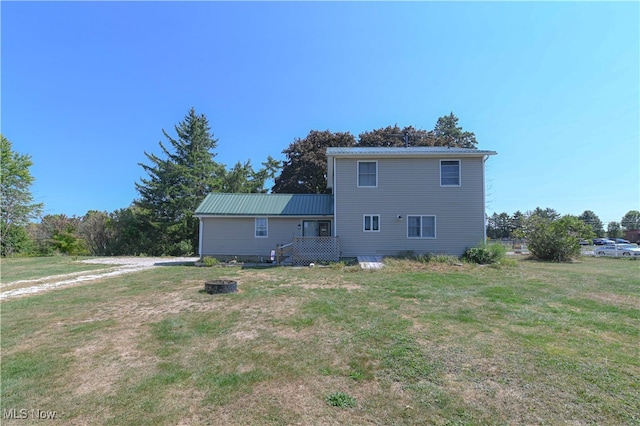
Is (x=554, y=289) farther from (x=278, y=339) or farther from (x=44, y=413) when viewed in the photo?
(x=44, y=413)

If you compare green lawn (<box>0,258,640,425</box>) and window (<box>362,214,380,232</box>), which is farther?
window (<box>362,214,380,232</box>)

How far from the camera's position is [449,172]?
49.8ft

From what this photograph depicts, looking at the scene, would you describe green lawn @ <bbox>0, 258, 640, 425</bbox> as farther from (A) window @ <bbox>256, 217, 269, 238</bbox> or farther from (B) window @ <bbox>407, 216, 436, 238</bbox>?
(A) window @ <bbox>256, 217, 269, 238</bbox>

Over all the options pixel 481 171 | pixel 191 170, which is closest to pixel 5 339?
pixel 481 171

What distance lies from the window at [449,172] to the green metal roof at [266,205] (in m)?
6.15

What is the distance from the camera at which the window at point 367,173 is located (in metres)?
15.3

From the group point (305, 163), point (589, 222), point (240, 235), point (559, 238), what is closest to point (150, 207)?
point (240, 235)

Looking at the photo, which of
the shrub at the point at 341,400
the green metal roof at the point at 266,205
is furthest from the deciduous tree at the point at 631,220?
the shrub at the point at 341,400

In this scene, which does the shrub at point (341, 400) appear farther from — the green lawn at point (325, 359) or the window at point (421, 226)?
the window at point (421, 226)

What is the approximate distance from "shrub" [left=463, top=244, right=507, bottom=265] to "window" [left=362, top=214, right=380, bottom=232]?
180 inches

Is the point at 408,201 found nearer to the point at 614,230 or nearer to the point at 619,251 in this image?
the point at 619,251

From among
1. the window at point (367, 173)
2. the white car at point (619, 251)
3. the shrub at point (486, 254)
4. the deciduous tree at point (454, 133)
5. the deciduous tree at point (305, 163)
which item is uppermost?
the deciduous tree at point (454, 133)

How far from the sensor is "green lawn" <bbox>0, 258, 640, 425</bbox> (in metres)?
2.68

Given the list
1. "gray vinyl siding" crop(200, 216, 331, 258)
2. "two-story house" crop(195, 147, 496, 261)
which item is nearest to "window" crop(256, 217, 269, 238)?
"gray vinyl siding" crop(200, 216, 331, 258)
